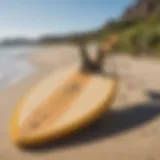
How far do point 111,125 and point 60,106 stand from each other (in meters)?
0.58

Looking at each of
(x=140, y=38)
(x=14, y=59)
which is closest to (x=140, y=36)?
(x=140, y=38)

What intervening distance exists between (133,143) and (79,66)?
1.70m

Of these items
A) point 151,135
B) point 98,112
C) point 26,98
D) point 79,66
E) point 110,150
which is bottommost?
point 110,150

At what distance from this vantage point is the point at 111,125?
389cm

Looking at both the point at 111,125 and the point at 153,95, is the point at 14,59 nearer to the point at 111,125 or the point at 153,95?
the point at 153,95

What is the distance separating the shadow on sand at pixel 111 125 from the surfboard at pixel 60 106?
0.08 metres

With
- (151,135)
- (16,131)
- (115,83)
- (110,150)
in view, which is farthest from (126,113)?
(16,131)

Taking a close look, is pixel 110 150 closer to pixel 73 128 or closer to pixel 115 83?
pixel 73 128

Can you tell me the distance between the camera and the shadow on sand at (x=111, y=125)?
3.47 metres

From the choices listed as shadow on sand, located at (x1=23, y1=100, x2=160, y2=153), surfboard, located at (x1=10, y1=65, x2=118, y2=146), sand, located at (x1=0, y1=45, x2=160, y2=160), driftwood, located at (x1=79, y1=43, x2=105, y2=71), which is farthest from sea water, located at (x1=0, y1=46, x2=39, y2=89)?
shadow on sand, located at (x1=23, y1=100, x2=160, y2=153)

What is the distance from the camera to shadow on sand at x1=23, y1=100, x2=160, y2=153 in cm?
347

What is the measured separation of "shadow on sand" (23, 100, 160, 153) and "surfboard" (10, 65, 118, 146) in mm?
83

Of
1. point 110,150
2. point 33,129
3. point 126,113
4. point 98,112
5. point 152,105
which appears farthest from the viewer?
point 152,105

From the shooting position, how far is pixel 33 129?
3486 millimetres
